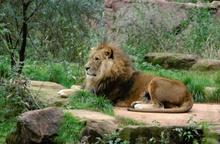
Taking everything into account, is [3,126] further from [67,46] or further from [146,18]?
[146,18]

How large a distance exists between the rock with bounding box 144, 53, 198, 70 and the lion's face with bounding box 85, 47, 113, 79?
15.8 ft

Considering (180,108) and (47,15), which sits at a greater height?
(47,15)

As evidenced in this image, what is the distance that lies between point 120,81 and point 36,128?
270cm

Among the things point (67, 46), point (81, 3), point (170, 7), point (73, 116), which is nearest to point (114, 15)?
point (170, 7)

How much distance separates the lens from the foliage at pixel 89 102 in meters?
7.71

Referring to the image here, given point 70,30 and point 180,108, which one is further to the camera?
point 70,30

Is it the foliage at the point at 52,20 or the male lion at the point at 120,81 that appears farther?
the foliage at the point at 52,20

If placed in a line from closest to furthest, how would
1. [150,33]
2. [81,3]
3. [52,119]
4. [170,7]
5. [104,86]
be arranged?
1. [52,119]
2. [104,86]
3. [81,3]
4. [150,33]
5. [170,7]

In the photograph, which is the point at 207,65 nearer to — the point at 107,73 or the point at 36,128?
the point at 107,73

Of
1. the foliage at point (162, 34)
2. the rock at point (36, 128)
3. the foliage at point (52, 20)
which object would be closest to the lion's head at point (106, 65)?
the foliage at point (52, 20)

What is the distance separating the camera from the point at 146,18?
15.3 meters

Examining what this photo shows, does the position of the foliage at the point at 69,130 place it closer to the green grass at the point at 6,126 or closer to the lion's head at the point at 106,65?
the green grass at the point at 6,126

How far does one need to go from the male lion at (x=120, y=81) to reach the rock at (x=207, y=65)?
4341 millimetres

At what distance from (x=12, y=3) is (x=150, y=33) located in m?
6.50
